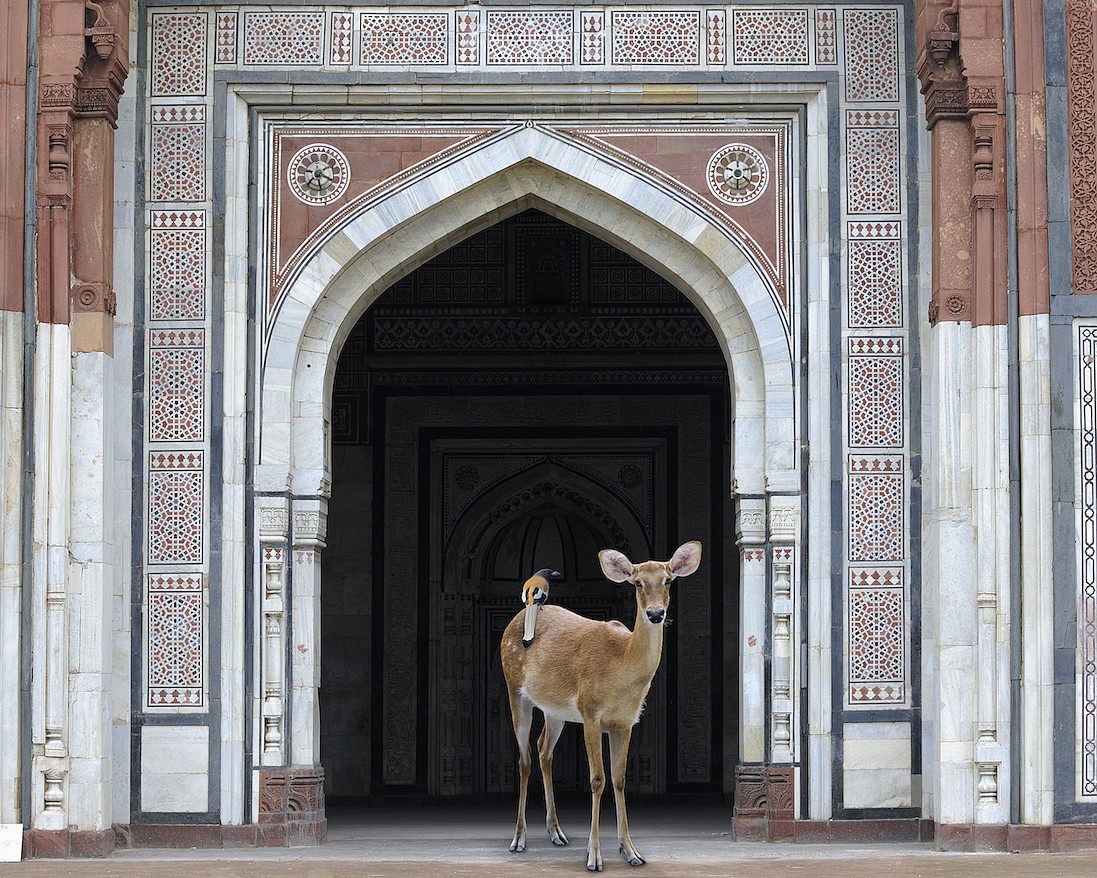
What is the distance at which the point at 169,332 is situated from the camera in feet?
35.9

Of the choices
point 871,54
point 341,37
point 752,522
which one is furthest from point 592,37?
Result: point 752,522

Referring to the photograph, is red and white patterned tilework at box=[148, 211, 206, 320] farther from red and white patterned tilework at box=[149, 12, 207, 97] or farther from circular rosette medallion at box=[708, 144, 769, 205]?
circular rosette medallion at box=[708, 144, 769, 205]

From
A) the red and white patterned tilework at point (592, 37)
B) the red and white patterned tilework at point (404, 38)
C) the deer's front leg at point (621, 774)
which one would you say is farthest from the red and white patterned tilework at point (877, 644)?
the red and white patterned tilework at point (404, 38)

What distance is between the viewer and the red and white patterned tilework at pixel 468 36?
11.1 m

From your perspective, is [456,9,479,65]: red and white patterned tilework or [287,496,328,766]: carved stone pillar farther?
[456,9,479,65]: red and white patterned tilework

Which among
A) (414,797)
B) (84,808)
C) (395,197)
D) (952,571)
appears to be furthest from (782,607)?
(414,797)

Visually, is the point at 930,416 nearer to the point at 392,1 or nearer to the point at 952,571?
the point at 952,571

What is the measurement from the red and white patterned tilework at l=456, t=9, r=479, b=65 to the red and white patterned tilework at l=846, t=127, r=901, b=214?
226 centimetres

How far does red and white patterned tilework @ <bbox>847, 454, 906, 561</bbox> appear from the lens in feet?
35.4

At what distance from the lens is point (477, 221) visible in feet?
37.4

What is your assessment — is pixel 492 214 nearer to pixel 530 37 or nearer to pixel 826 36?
pixel 530 37

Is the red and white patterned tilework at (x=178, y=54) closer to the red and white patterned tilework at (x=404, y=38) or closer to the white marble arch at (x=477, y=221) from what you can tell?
the red and white patterned tilework at (x=404, y=38)

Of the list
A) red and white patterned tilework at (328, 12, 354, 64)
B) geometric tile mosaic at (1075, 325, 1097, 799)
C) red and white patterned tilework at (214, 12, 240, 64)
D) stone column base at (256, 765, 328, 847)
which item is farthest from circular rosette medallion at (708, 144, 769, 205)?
stone column base at (256, 765, 328, 847)

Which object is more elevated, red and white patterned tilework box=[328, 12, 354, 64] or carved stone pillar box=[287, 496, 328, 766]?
red and white patterned tilework box=[328, 12, 354, 64]
